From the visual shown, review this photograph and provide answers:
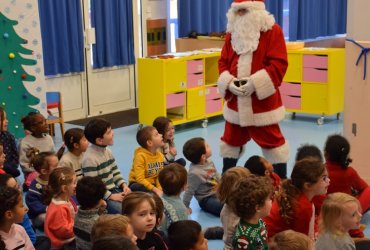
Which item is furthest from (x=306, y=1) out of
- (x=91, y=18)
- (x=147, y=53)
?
(x=91, y=18)

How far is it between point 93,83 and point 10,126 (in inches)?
80.2

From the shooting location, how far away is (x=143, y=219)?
9.18 feet

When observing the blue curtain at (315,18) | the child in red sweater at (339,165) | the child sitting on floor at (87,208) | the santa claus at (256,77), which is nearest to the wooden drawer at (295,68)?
the blue curtain at (315,18)

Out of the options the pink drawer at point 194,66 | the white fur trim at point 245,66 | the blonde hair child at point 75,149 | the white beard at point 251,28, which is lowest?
the blonde hair child at point 75,149

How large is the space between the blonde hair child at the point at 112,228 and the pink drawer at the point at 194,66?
14.5 ft

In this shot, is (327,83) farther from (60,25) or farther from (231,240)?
(231,240)

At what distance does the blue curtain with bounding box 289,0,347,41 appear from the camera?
9290 mm

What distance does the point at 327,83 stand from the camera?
6.95m

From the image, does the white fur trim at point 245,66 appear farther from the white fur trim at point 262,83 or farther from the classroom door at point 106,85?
the classroom door at point 106,85

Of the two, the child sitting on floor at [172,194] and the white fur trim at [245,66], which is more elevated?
the white fur trim at [245,66]

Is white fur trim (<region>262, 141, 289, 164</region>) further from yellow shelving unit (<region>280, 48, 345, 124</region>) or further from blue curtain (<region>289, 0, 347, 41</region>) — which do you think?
blue curtain (<region>289, 0, 347, 41</region>)

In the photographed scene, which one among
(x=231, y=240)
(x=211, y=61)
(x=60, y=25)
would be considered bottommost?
(x=231, y=240)

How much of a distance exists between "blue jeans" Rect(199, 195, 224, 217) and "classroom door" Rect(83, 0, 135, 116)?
3.67 meters

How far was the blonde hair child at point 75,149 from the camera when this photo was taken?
4.09 m
